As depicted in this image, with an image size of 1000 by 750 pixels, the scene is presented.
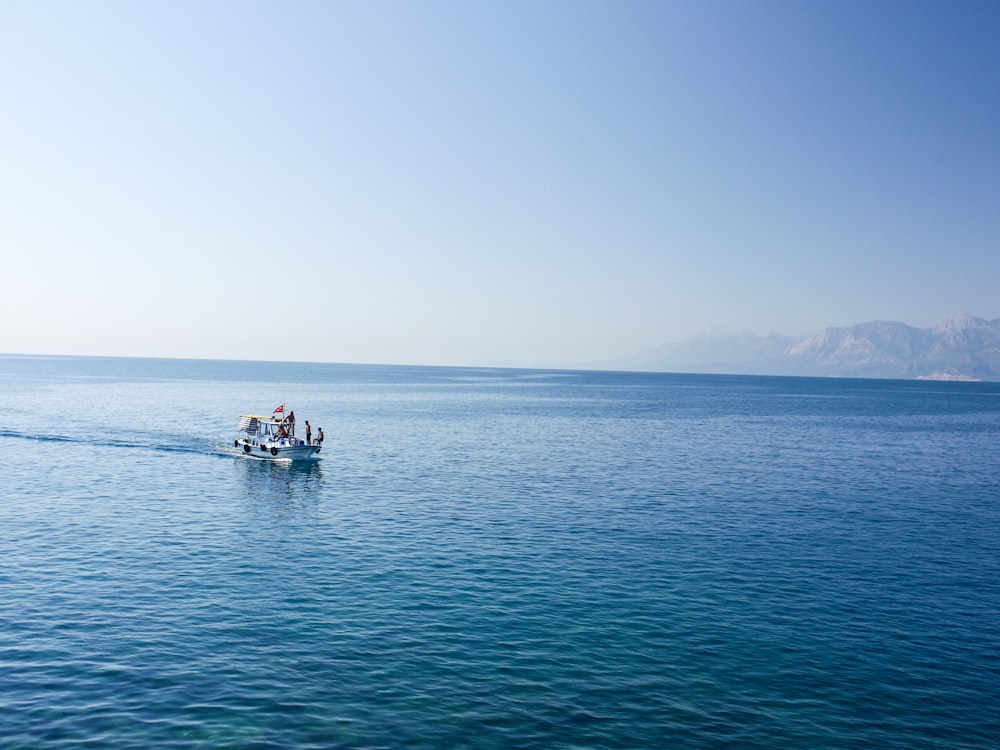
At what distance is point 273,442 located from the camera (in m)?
73.1

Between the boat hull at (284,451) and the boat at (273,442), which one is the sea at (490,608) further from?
the boat at (273,442)

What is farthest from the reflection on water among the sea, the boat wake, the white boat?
the boat wake

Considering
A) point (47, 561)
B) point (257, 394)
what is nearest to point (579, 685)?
point (47, 561)

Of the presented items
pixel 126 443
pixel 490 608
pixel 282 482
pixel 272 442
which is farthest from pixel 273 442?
pixel 490 608

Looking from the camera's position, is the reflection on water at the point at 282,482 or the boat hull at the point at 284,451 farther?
the boat hull at the point at 284,451

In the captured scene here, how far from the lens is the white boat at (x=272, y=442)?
71.9 metres

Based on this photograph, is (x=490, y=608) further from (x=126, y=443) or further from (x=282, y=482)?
(x=126, y=443)

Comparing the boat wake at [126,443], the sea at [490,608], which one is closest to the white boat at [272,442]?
the sea at [490,608]

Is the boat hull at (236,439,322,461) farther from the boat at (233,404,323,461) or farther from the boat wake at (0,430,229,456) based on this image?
the boat wake at (0,430,229,456)

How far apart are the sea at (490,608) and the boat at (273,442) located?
10.8 feet

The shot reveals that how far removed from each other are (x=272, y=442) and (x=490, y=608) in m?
49.2

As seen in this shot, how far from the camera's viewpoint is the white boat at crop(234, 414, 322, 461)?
236ft

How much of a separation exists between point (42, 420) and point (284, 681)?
4299 inches

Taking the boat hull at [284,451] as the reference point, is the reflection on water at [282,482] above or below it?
below
